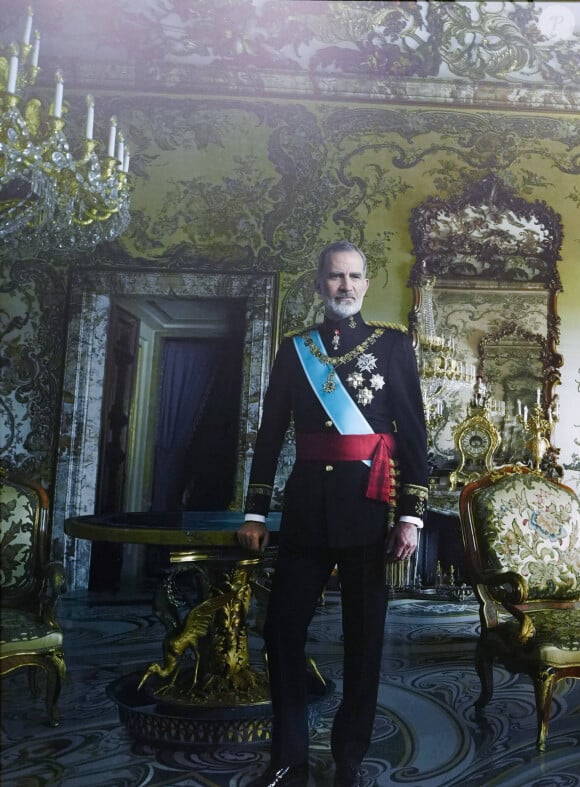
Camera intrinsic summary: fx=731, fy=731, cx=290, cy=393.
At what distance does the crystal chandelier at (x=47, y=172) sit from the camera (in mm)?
2732

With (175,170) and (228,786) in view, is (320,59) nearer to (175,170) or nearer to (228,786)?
(175,170)

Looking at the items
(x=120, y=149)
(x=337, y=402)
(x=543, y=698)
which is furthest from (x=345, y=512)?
(x=120, y=149)

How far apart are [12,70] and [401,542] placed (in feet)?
7.18

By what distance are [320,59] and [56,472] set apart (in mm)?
3110

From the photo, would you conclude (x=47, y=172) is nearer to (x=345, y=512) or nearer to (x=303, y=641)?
(x=345, y=512)

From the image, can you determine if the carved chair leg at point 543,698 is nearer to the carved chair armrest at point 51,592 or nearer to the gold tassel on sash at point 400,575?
the carved chair armrest at point 51,592

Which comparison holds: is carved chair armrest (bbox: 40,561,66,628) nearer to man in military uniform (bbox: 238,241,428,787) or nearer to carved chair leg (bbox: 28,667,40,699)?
carved chair leg (bbox: 28,667,40,699)

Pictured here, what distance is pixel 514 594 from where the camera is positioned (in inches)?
87.4

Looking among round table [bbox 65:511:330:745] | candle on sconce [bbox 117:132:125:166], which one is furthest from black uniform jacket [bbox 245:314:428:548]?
candle on sconce [bbox 117:132:125:166]

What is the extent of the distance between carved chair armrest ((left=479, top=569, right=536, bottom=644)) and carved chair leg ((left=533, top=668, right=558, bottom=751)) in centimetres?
11

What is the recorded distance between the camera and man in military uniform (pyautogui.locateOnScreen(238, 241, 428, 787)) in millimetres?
1760

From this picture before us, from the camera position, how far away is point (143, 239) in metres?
4.77

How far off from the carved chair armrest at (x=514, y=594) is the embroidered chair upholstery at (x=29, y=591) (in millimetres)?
1327

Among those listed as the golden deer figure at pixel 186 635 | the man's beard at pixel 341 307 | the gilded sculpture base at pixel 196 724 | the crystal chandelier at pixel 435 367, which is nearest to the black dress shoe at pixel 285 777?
the gilded sculpture base at pixel 196 724
